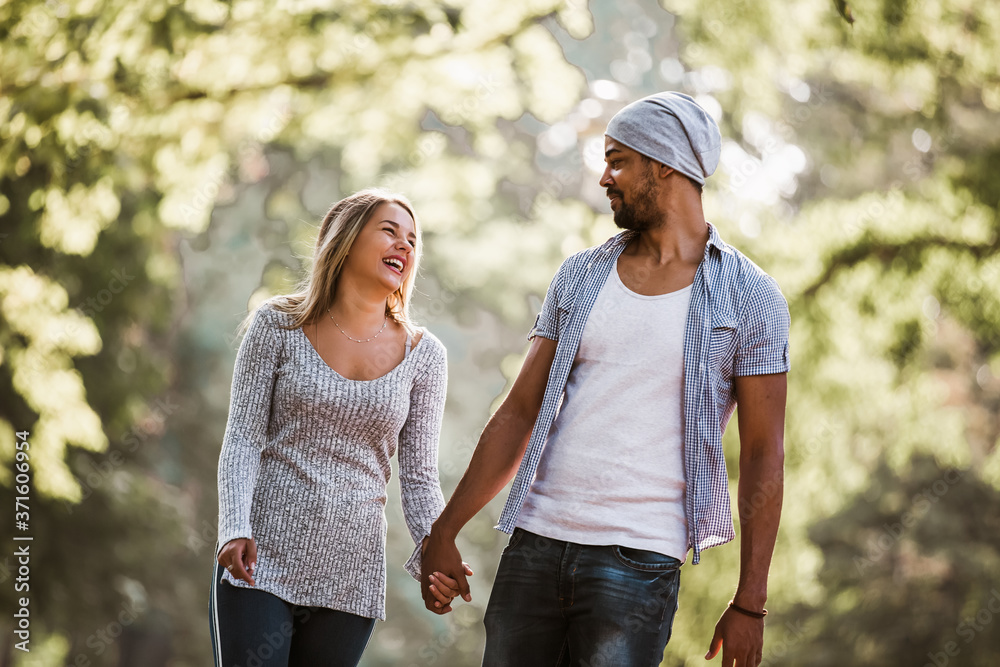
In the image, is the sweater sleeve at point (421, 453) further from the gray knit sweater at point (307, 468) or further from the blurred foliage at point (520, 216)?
the blurred foliage at point (520, 216)

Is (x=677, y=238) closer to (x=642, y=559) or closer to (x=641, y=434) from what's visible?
(x=641, y=434)

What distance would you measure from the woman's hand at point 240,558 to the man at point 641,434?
0.43 metres

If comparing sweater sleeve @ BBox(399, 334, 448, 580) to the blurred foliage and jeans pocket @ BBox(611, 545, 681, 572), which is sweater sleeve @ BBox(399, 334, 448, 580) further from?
the blurred foliage

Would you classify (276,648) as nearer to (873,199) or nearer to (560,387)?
(560,387)

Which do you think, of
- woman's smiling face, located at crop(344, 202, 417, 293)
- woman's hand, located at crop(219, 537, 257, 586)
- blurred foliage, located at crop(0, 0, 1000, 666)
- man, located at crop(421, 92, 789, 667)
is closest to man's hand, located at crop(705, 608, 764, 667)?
man, located at crop(421, 92, 789, 667)

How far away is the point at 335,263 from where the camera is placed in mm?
2242

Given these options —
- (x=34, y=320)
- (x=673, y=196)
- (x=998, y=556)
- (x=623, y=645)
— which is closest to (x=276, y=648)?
(x=623, y=645)

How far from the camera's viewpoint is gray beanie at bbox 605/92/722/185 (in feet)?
6.31

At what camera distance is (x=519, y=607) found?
5.99ft

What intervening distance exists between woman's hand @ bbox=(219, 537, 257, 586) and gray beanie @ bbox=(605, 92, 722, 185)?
1175 mm

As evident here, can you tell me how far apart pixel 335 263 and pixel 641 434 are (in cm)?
89

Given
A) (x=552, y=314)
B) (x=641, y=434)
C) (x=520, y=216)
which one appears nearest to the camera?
(x=641, y=434)

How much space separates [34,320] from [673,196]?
15.5 feet

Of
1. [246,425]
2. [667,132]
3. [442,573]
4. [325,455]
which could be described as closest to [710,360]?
[667,132]
